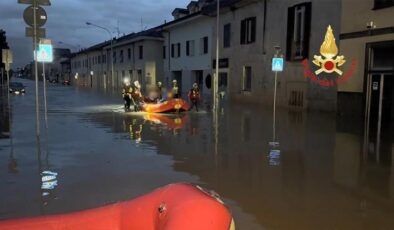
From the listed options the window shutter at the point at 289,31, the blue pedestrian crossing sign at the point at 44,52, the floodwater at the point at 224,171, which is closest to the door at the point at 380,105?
the floodwater at the point at 224,171

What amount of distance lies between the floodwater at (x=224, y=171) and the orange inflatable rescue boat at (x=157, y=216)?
2.48 m

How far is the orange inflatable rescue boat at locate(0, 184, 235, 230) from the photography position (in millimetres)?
2639

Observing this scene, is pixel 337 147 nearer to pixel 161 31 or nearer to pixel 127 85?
pixel 127 85

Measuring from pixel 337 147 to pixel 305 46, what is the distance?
→ 1353cm

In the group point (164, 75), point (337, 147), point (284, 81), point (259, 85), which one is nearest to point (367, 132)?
point (337, 147)

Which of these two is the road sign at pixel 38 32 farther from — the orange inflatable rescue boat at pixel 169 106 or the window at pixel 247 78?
the window at pixel 247 78

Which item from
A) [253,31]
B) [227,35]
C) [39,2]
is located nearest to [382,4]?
[39,2]

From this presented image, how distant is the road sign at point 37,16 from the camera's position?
35.5 feet

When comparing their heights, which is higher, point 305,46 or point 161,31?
point 161,31

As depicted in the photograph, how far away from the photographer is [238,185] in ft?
24.3

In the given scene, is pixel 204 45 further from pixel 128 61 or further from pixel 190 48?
pixel 128 61

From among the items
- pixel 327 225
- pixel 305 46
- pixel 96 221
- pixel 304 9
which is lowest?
pixel 327 225

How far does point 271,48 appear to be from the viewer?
28.1 m

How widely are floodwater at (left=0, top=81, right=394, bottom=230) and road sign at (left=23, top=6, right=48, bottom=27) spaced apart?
3.05 meters
